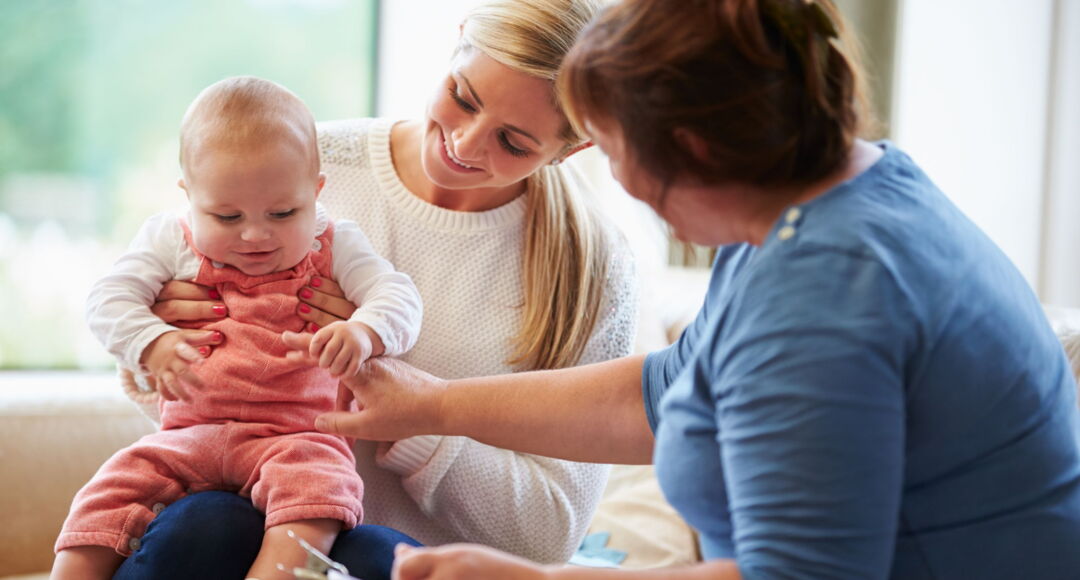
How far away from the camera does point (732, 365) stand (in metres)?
0.95

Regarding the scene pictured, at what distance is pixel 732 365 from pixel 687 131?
0.22 m

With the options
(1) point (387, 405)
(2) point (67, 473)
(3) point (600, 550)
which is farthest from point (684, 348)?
(2) point (67, 473)

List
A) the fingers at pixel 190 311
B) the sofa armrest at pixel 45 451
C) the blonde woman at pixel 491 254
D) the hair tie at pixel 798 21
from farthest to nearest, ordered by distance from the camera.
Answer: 1. the sofa armrest at pixel 45 451
2. the blonde woman at pixel 491 254
3. the fingers at pixel 190 311
4. the hair tie at pixel 798 21

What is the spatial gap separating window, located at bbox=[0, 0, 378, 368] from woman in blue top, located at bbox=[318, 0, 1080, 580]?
2.57m

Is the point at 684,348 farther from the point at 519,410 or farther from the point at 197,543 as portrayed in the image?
the point at 197,543

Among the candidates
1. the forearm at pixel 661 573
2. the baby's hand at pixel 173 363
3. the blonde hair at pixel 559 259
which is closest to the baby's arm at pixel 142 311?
the baby's hand at pixel 173 363

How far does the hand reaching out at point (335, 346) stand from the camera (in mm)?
1363

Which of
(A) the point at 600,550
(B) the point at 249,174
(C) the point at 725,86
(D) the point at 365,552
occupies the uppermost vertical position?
(C) the point at 725,86

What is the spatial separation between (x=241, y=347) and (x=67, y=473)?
0.96m

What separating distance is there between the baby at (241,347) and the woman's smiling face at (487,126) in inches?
8.5

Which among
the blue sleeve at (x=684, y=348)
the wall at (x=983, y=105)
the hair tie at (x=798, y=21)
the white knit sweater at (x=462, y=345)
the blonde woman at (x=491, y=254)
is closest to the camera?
the hair tie at (x=798, y=21)

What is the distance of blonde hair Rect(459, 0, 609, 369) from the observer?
162 centimetres

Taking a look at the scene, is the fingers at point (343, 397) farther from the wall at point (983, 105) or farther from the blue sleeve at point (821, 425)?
the wall at point (983, 105)

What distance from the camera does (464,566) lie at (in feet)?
3.10
